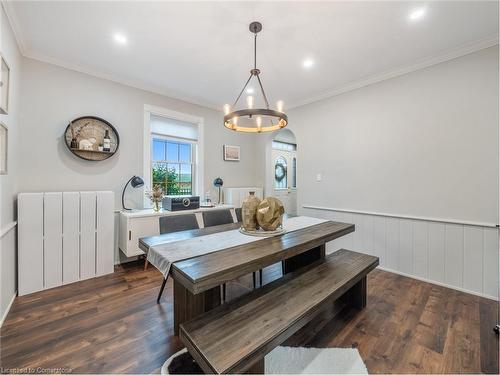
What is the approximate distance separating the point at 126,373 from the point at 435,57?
423 centimetres

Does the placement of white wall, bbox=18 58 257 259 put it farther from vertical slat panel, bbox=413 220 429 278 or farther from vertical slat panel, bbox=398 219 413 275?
vertical slat panel, bbox=413 220 429 278

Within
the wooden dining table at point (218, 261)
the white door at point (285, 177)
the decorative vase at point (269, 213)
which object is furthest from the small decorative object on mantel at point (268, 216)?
the white door at point (285, 177)

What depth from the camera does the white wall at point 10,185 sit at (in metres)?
1.91

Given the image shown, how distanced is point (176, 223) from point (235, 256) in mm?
1168

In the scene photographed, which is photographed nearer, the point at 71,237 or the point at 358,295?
the point at 358,295

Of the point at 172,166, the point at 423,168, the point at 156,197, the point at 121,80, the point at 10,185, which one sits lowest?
the point at 156,197

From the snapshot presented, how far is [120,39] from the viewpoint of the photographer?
230cm

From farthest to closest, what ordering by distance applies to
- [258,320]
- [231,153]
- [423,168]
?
[231,153], [423,168], [258,320]

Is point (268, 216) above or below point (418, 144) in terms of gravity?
below

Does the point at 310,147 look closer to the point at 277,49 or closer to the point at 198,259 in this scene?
the point at 277,49

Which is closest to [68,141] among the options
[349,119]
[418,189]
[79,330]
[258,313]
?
[79,330]

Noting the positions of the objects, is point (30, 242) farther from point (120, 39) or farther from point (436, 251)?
point (436, 251)

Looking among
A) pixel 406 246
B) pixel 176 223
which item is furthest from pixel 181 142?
pixel 406 246

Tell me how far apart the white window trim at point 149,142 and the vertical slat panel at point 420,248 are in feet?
10.9
